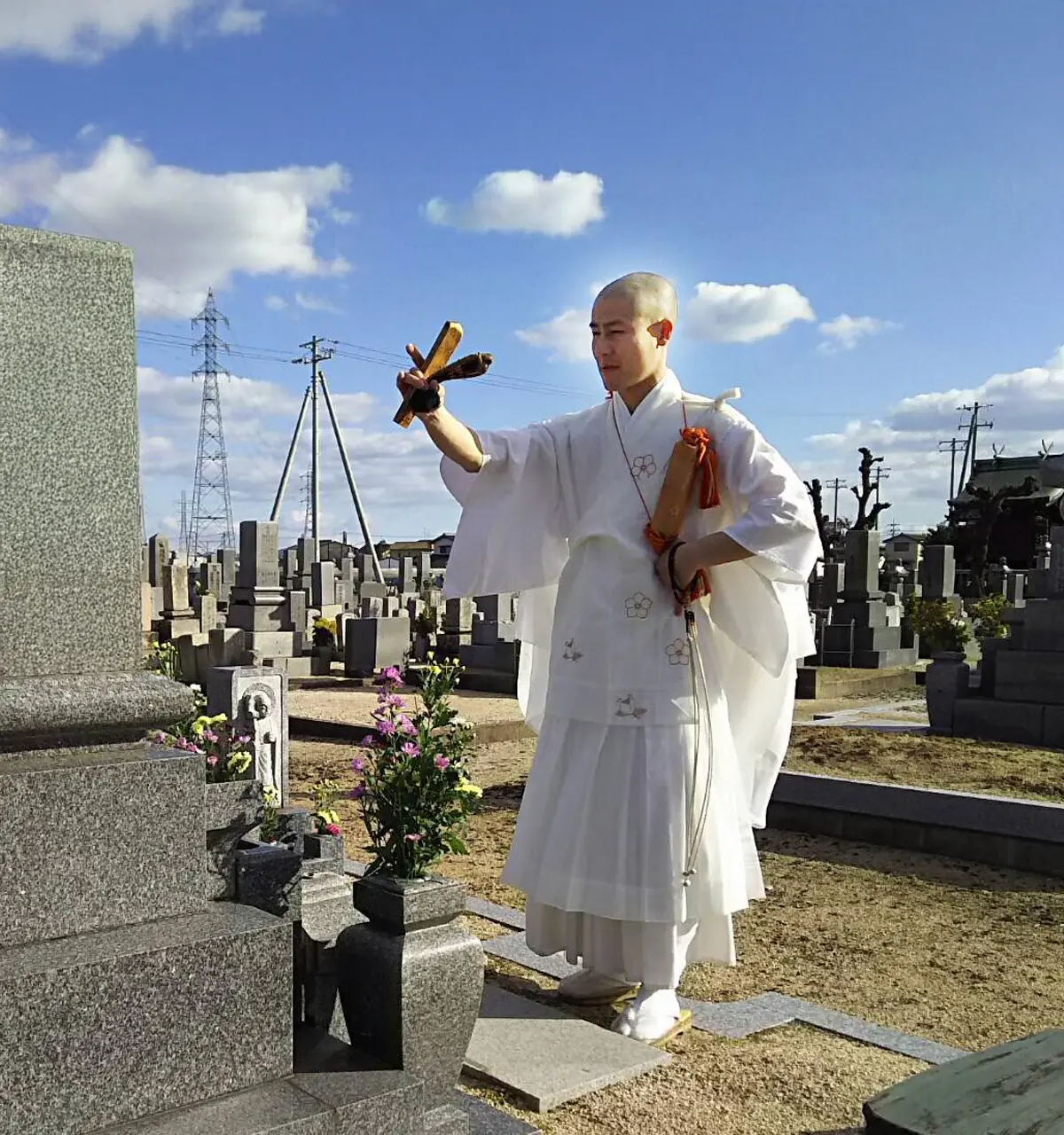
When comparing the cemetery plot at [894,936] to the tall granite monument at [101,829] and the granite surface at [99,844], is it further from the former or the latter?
the granite surface at [99,844]

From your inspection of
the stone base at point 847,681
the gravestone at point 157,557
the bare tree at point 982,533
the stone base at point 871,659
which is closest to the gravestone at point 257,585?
the gravestone at point 157,557

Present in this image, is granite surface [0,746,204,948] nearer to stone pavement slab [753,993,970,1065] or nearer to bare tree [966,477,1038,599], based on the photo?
stone pavement slab [753,993,970,1065]

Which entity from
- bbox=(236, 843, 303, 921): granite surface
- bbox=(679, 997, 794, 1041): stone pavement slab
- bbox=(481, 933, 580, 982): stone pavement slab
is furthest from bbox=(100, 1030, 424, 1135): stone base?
bbox=(481, 933, 580, 982): stone pavement slab

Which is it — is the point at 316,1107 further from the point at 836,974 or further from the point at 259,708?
the point at 259,708

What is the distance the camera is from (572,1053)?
335 centimetres

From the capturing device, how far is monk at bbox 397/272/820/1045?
11.5 ft

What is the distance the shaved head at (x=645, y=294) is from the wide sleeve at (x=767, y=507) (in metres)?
0.46

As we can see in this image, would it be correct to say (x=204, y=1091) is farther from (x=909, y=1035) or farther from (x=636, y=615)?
(x=909, y=1035)

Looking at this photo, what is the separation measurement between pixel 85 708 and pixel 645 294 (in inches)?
88.3

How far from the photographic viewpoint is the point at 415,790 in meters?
3.14

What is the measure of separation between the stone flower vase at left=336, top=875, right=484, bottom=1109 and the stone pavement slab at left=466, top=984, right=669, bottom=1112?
340 mm

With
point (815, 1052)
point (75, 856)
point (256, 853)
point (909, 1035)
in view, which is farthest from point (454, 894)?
point (909, 1035)

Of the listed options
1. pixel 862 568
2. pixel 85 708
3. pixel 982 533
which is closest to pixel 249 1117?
pixel 85 708

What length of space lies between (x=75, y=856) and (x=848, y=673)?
1480 cm
